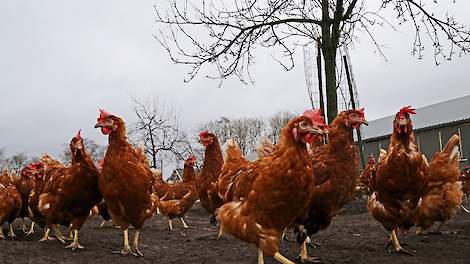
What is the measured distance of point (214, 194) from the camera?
7.88 metres

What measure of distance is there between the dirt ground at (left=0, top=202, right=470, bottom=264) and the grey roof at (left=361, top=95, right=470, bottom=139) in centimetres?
1694

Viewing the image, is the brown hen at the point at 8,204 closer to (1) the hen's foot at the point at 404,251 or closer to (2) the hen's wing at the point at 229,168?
(2) the hen's wing at the point at 229,168

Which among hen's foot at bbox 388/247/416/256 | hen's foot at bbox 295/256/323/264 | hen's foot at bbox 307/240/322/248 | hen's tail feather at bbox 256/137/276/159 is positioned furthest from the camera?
hen's tail feather at bbox 256/137/276/159

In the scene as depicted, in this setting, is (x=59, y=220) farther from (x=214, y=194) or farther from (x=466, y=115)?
(x=466, y=115)

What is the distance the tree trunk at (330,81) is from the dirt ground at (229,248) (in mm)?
3120

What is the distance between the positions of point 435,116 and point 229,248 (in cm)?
2277

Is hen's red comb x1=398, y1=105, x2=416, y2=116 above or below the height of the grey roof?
below

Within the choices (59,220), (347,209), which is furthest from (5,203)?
(347,209)

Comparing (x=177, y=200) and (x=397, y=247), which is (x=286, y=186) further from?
(x=177, y=200)

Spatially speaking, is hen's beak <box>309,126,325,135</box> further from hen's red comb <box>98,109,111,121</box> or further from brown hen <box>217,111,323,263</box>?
hen's red comb <box>98,109,111,121</box>

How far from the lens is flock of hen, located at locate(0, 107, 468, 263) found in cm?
416

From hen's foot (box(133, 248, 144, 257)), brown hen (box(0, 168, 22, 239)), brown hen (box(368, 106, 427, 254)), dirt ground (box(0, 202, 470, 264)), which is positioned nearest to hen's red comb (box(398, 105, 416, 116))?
brown hen (box(368, 106, 427, 254))

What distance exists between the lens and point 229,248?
6.46m

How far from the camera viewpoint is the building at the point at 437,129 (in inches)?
861
